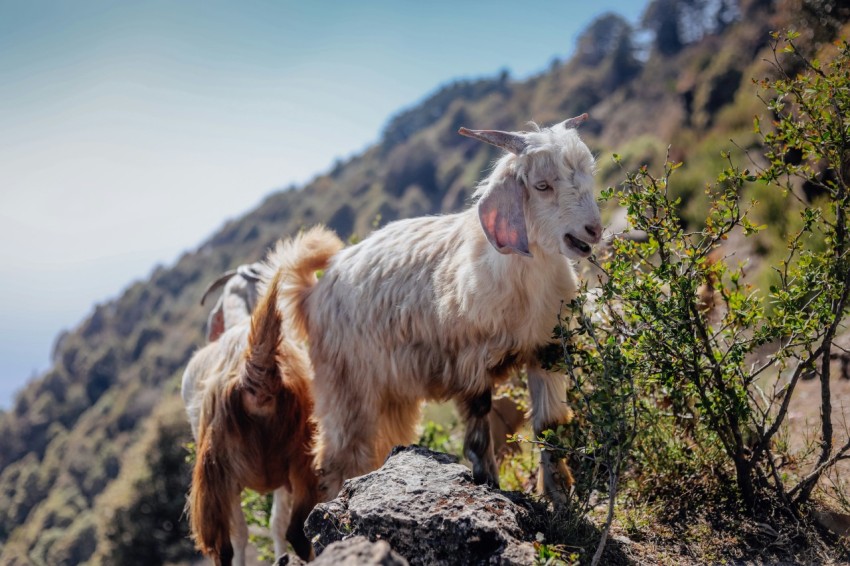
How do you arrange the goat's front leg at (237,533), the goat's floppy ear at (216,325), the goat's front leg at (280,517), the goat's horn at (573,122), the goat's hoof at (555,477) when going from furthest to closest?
the goat's floppy ear at (216,325)
the goat's front leg at (280,517)
the goat's front leg at (237,533)
the goat's horn at (573,122)
the goat's hoof at (555,477)

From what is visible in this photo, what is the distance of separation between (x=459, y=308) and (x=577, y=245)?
0.74 m

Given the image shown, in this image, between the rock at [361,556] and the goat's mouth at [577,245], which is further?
the goat's mouth at [577,245]

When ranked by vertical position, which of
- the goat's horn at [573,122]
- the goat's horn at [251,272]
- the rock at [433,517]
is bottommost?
the rock at [433,517]

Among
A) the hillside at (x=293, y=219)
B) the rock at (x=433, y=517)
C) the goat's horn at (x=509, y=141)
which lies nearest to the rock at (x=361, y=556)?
the rock at (x=433, y=517)

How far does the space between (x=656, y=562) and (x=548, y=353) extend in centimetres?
110

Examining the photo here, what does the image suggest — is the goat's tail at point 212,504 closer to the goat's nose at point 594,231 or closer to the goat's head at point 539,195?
the goat's head at point 539,195

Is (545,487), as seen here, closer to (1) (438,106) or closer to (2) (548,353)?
(2) (548,353)

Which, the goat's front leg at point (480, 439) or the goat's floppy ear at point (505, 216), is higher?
the goat's floppy ear at point (505, 216)

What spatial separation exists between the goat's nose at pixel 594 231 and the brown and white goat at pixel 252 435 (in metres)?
1.80

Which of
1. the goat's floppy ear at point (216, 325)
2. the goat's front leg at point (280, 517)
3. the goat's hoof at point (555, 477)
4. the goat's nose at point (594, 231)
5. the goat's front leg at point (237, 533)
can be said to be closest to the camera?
the goat's nose at point (594, 231)

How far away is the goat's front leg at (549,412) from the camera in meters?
3.16

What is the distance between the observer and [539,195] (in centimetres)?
301

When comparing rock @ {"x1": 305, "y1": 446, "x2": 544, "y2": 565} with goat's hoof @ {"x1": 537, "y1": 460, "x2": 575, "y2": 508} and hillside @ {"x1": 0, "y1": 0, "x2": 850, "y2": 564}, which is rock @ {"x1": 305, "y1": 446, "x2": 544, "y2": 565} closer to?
goat's hoof @ {"x1": 537, "y1": 460, "x2": 575, "y2": 508}

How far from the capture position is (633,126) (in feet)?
107
